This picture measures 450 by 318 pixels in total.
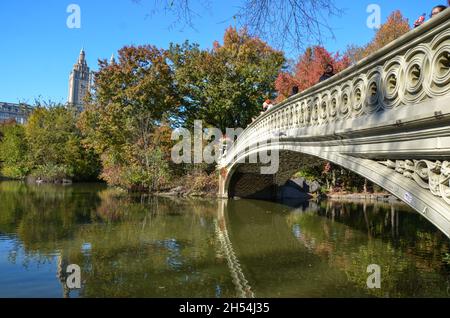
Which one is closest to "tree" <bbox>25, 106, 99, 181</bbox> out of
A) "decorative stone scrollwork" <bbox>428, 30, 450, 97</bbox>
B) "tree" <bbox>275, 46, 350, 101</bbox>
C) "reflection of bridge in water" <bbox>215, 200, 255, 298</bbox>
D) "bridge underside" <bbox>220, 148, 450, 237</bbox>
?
"tree" <bbox>275, 46, 350, 101</bbox>

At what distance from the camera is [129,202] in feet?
63.3

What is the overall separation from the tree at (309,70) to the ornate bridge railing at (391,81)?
15031mm

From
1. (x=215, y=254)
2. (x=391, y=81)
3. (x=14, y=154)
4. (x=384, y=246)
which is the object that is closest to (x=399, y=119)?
(x=391, y=81)

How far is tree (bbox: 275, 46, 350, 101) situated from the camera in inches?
890

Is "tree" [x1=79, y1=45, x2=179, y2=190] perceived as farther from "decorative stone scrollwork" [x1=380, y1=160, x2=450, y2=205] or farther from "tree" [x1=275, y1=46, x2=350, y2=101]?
"decorative stone scrollwork" [x1=380, y1=160, x2=450, y2=205]

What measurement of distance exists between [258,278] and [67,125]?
1446 inches

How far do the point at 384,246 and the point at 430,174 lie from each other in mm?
6025

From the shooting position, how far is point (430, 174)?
4.23 metres

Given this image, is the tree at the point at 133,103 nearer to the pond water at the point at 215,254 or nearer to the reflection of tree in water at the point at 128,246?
the reflection of tree in water at the point at 128,246

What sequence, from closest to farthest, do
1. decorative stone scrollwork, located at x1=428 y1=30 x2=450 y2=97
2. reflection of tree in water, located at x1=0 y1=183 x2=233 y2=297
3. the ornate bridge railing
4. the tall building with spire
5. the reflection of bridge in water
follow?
decorative stone scrollwork, located at x1=428 y1=30 x2=450 y2=97 < the ornate bridge railing < the reflection of bridge in water < reflection of tree in water, located at x1=0 y1=183 x2=233 y2=297 < the tall building with spire

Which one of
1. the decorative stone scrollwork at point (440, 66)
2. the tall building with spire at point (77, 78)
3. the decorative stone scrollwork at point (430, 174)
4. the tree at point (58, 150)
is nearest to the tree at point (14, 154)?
the tree at point (58, 150)

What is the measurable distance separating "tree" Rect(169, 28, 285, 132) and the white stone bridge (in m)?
18.0

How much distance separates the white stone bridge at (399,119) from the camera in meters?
3.98

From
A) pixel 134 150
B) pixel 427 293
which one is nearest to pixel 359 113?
pixel 427 293
